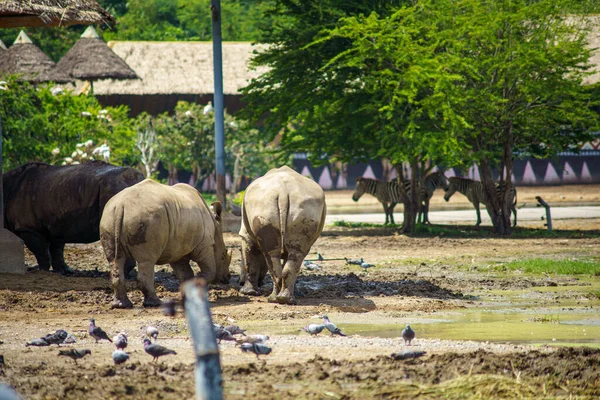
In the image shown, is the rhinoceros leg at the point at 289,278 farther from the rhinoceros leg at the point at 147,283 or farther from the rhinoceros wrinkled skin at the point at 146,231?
the rhinoceros leg at the point at 147,283

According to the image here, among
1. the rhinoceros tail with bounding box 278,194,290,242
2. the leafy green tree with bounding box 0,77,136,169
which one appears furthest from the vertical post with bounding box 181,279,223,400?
the leafy green tree with bounding box 0,77,136,169

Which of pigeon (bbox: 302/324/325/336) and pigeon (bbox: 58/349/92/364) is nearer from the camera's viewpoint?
pigeon (bbox: 58/349/92/364)

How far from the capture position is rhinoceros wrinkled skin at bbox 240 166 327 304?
11.5 metres

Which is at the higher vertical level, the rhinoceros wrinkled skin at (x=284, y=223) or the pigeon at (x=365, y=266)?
the rhinoceros wrinkled skin at (x=284, y=223)

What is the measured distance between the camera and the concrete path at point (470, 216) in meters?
27.1

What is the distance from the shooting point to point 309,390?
22.3 feet

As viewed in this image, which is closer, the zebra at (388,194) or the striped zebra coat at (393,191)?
the striped zebra coat at (393,191)

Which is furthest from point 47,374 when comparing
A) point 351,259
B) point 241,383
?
point 351,259

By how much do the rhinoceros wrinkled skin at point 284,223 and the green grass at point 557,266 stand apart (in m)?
4.38

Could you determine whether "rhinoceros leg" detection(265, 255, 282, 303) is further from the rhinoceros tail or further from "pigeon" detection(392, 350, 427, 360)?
"pigeon" detection(392, 350, 427, 360)

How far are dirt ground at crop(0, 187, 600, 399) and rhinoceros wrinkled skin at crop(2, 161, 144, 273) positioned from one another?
1.97 ft

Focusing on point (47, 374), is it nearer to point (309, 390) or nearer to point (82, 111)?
point (309, 390)

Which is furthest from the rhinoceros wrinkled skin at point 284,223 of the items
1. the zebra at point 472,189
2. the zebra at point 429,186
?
the zebra at point 429,186

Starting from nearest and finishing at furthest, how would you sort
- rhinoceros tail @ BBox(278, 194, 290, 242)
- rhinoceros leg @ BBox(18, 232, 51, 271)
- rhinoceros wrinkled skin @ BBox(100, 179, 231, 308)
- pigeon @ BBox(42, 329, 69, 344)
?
pigeon @ BBox(42, 329, 69, 344) → rhinoceros wrinkled skin @ BBox(100, 179, 231, 308) → rhinoceros tail @ BBox(278, 194, 290, 242) → rhinoceros leg @ BBox(18, 232, 51, 271)
